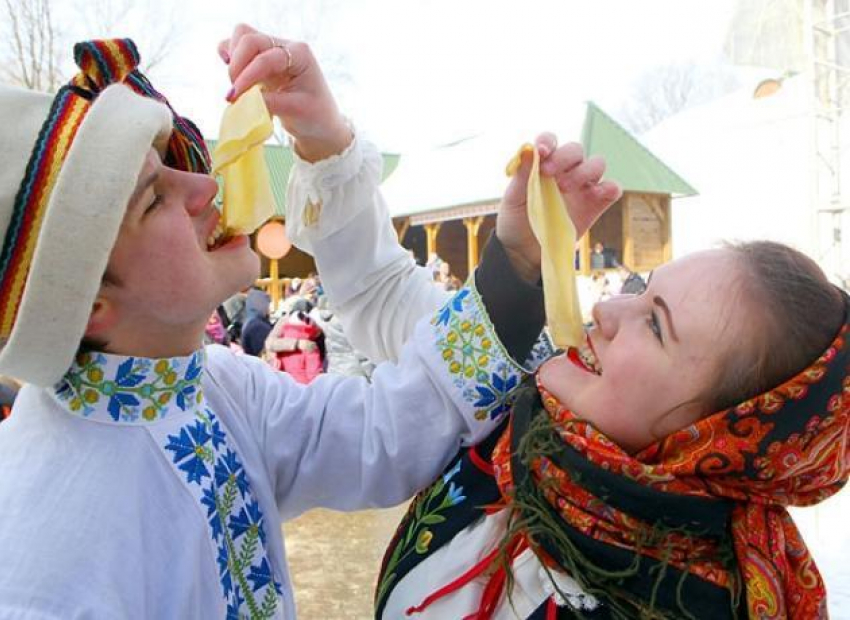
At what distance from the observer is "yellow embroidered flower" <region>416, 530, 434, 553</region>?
117 centimetres

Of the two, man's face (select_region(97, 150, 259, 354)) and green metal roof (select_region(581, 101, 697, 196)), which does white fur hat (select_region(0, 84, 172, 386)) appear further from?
green metal roof (select_region(581, 101, 697, 196))

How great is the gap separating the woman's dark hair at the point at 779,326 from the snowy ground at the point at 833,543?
2.32 metres

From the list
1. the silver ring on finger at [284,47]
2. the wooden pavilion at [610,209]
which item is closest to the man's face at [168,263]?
the silver ring on finger at [284,47]

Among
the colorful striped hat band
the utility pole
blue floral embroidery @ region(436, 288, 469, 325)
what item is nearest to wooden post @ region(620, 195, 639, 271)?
the utility pole

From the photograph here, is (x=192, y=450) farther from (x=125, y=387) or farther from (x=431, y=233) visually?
(x=431, y=233)

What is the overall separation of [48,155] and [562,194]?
0.81 metres

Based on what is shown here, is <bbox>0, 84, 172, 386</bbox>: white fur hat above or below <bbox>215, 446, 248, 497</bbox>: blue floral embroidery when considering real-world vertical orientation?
above

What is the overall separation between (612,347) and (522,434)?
20 cm

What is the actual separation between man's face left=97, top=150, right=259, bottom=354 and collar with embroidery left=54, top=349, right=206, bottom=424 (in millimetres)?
49

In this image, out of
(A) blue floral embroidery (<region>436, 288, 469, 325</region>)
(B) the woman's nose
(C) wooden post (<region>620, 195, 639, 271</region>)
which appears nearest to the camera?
(B) the woman's nose

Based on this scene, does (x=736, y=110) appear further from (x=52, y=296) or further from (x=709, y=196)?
(x=52, y=296)

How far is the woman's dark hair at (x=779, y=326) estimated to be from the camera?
3.29 ft

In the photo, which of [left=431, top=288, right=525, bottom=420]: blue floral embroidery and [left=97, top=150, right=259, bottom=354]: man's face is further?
[left=431, top=288, right=525, bottom=420]: blue floral embroidery

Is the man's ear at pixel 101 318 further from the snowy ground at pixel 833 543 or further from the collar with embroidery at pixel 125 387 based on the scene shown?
the snowy ground at pixel 833 543
